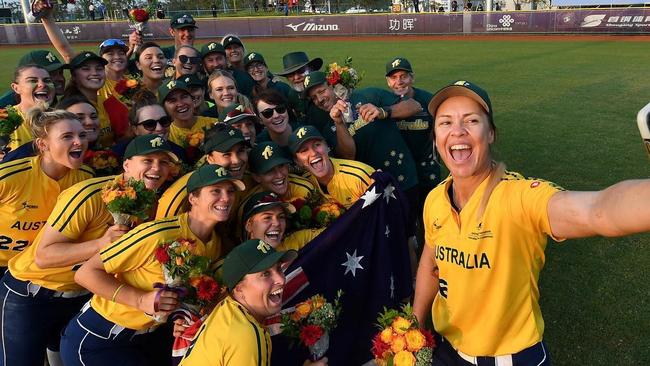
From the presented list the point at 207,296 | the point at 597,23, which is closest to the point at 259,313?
the point at 207,296

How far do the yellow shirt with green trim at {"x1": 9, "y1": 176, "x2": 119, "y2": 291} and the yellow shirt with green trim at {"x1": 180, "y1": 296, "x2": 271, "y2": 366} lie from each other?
169cm

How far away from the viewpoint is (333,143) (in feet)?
21.2

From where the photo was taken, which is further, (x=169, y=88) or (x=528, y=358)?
(x=169, y=88)

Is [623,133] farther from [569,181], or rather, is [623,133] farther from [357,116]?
[357,116]

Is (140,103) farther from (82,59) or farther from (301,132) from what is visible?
(301,132)

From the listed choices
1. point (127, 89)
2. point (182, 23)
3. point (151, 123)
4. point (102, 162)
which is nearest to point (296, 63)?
point (127, 89)

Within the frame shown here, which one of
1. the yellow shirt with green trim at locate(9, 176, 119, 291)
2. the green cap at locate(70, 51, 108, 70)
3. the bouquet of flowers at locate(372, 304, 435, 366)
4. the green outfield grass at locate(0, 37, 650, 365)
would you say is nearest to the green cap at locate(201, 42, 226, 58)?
the green cap at locate(70, 51, 108, 70)

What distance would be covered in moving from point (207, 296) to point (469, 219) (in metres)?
2.09

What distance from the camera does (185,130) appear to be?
6367 mm

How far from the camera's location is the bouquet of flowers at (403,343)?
297 centimetres

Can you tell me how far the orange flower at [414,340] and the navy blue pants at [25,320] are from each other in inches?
134

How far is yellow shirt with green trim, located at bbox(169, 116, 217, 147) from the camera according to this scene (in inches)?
242

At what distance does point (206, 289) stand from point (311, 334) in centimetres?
89

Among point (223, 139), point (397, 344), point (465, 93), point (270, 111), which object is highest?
point (465, 93)
